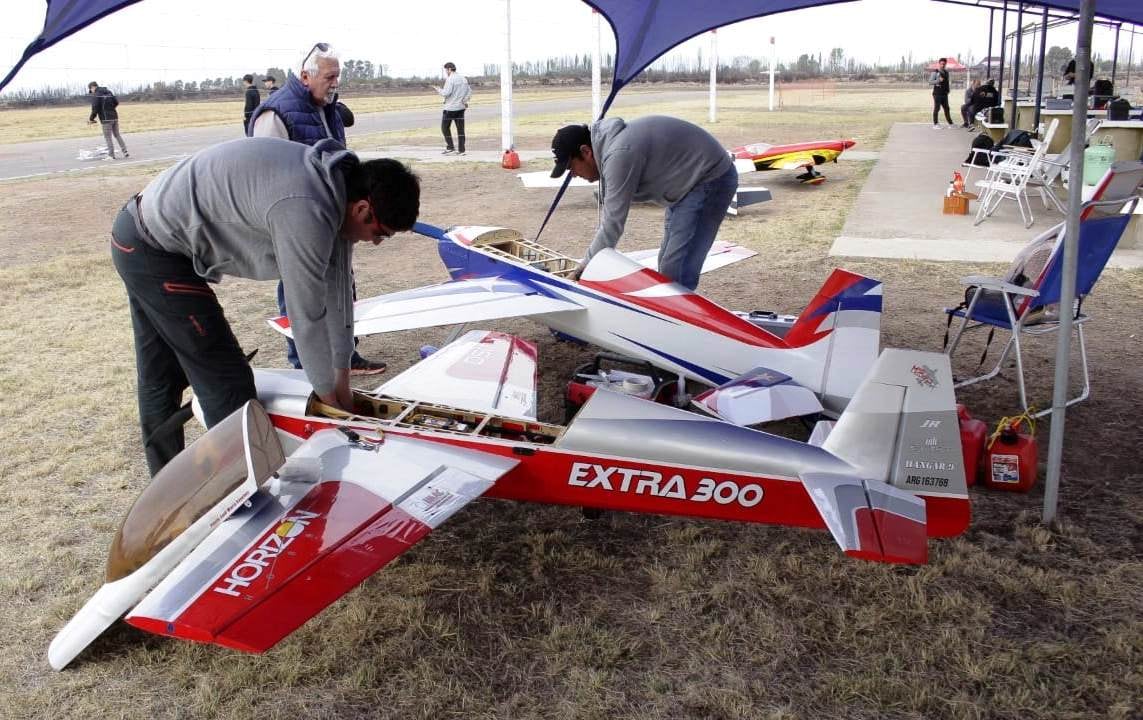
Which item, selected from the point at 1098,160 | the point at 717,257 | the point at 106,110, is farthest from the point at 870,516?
the point at 106,110

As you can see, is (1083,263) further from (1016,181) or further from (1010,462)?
(1016,181)

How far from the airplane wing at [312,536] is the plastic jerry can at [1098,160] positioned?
1144 cm

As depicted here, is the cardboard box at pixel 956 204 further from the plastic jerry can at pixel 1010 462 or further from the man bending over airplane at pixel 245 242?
the man bending over airplane at pixel 245 242

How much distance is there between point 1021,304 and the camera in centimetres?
507

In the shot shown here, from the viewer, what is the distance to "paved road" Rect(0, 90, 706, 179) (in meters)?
19.9

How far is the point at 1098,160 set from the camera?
11.5m

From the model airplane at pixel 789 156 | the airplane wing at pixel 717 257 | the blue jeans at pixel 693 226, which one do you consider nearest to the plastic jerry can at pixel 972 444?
the blue jeans at pixel 693 226

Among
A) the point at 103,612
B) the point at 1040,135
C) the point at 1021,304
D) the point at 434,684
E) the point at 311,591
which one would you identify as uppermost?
the point at 1040,135

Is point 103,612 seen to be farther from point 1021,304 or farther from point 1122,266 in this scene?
point 1122,266

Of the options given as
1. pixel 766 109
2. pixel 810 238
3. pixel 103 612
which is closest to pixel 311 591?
pixel 103 612

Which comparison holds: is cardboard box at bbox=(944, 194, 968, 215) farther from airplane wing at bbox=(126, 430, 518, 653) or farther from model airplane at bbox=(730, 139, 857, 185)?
airplane wing at bbox=(126, 430, 518, 653)

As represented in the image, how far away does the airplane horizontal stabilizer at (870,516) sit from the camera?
2871 mm

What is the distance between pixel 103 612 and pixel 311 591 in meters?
0.98

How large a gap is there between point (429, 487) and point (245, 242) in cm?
124
